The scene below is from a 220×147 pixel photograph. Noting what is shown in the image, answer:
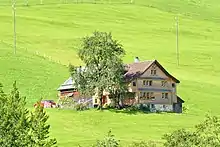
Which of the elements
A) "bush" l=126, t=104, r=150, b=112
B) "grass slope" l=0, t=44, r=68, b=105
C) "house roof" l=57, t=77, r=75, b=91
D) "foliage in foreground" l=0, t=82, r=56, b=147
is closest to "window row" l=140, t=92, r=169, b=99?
"bush" l=126, t=104, r=150, b=112

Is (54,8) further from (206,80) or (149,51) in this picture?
(206,80)

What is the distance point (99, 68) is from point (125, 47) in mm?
43029

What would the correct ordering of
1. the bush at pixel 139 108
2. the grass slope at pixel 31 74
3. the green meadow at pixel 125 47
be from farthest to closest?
the grass slope at pixel 31 74 < the bush at pixel 139 108 < the green meadow at pixel 125 47

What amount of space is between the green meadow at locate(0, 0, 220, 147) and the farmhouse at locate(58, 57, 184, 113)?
206 centimetres

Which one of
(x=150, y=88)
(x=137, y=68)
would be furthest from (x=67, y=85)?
(x=150, y=88)

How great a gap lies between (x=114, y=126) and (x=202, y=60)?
5583 cm

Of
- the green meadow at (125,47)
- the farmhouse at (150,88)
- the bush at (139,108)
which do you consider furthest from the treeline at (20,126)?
the farmhouse at (150,88)

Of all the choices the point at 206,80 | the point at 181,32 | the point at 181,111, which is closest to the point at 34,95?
the point at 181,111

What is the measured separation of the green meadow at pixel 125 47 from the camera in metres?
69.5

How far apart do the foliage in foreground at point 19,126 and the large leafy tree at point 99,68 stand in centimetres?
4265

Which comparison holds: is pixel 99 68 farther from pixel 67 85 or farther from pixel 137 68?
pixel 67 85

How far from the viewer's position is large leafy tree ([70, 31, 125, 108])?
81.9 metres

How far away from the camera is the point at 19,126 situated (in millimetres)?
37812

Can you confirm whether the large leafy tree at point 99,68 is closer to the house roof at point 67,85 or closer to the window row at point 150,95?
the window row at point 150,95
